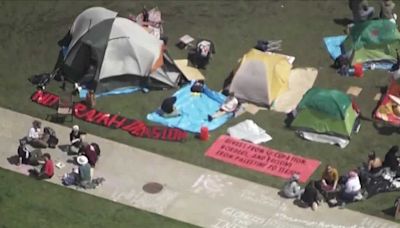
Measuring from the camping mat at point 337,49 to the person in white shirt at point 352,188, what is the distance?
7.08 meters

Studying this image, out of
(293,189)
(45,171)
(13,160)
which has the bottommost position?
(13,160)

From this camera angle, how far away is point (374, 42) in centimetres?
3122

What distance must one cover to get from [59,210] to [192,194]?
3.70 metres

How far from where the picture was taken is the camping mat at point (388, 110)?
1134 inches

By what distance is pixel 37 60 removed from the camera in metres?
32.1

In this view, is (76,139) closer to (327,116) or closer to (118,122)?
(118,122)

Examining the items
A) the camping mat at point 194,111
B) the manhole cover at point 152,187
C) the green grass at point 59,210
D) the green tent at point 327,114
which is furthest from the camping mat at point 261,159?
the green grass at point 59,210

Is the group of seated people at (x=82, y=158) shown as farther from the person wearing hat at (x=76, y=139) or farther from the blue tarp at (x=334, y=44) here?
the blue tarp at (x=334, y=44)

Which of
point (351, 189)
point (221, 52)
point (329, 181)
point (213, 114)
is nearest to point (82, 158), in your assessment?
point (213, 114)

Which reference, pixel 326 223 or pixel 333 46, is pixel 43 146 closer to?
pixel 326 223

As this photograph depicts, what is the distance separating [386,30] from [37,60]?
12011 mm

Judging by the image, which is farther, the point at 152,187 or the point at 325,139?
the point at 325,139

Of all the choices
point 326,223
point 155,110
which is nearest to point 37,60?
point 155,110

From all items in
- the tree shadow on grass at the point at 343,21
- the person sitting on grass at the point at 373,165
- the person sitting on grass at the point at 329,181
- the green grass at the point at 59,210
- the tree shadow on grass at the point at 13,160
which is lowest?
the green grass at the point at 59,210
